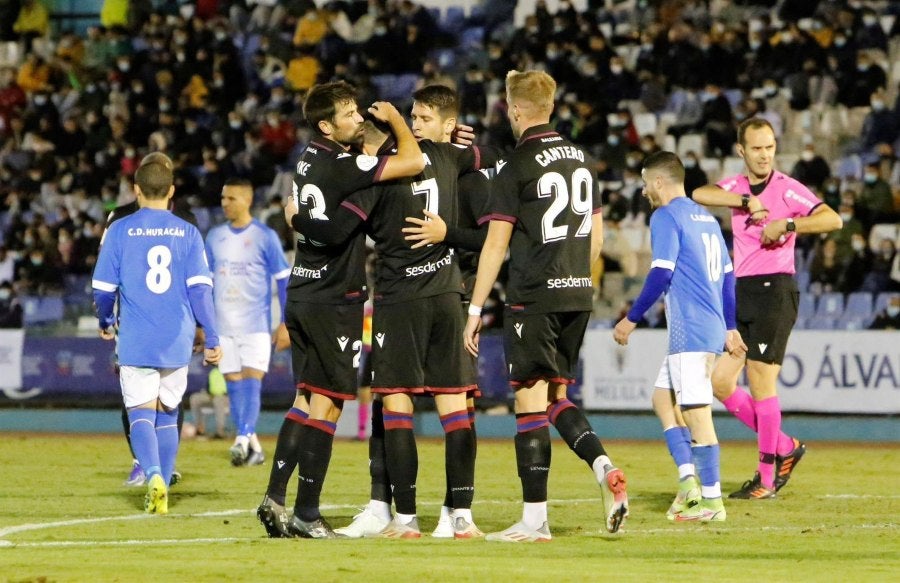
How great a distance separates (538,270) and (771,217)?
3636 mm

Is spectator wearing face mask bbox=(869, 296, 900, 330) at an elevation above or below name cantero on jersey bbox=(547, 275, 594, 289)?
below

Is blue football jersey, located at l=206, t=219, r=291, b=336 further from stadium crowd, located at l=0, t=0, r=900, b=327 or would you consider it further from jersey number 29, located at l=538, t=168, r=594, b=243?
stadium crowd, located at l=0, t=0, r=900, b=327

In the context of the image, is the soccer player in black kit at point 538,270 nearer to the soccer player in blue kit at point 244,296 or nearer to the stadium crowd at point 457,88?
the soccer player in blue kit at point 244,296

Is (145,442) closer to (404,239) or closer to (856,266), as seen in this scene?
(404,239)

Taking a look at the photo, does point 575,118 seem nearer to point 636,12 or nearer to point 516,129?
point 636,12

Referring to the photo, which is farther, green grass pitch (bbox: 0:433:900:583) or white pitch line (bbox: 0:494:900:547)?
white pitch line (bbox: 0:494:900:547)

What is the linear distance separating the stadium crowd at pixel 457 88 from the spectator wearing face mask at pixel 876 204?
0.03m

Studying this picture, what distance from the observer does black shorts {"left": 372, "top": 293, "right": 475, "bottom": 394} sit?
27.2 ft

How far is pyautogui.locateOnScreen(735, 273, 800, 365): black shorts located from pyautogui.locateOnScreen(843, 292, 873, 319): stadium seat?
7.42 metres

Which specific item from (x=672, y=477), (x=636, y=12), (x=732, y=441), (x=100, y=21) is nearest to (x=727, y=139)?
(x=636, y=12)

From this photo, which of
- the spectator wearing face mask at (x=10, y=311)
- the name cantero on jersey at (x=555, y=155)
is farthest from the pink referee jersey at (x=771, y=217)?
the spectator wearing face mask at (x=10, y=311)

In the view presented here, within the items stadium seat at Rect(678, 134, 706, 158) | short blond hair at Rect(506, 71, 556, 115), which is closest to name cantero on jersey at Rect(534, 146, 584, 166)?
short blond hair at Rect(506, 71, 556, 115)

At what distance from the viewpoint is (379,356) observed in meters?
8.38

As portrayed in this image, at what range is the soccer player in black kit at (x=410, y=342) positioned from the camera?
27.3 feet
